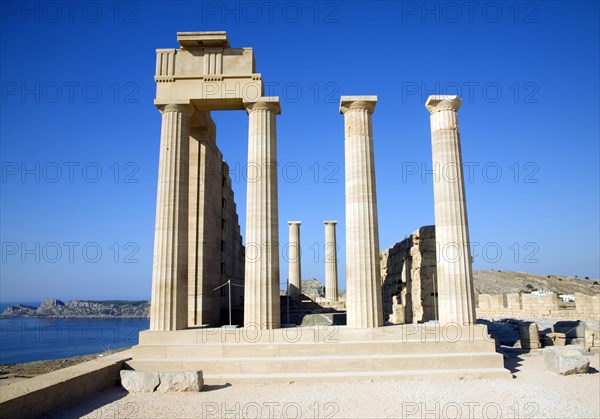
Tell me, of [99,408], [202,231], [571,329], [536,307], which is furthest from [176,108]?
[536,307]

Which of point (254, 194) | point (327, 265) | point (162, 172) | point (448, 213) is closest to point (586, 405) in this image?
point (448, 213)

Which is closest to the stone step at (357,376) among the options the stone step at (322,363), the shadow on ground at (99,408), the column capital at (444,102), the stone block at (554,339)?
the stone step at (322,363)

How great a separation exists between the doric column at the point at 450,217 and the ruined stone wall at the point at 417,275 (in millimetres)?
2470

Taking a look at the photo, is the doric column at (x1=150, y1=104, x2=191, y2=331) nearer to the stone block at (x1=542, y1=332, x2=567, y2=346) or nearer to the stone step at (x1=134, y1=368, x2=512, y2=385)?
the stone step at (x1=134, y1=368, x2=512, y2=385)

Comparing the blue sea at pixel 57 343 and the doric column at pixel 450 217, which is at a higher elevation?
the doric column at pixel 450 217

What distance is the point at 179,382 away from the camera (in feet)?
41.7

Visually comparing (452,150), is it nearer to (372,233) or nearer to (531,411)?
(372,233)

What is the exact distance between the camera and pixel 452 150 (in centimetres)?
1788

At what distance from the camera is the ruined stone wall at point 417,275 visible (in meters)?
20.7

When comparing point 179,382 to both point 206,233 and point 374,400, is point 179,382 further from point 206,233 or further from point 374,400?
point 206,233

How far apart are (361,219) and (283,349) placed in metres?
5.78

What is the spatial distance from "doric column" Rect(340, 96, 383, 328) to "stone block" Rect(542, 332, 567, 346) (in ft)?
32.0

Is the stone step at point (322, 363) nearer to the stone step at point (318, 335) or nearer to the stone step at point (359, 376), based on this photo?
the stone step at point (359, 376)

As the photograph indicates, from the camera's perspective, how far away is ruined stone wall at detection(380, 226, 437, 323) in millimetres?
20672
